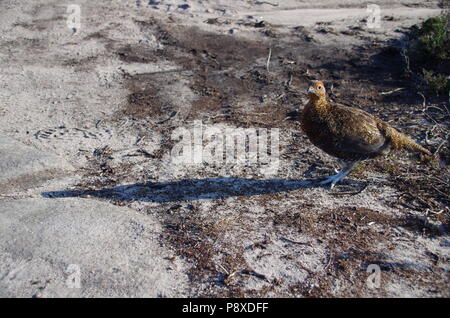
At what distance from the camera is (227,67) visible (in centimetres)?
940

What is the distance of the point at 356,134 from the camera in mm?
5395

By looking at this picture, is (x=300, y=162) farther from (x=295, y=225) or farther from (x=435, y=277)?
(x=435, y=277)

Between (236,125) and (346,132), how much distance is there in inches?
91.8

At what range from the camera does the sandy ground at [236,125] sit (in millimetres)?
4551

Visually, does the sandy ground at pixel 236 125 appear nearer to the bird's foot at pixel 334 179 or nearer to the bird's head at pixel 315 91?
the bird's foot at pixel 334 179

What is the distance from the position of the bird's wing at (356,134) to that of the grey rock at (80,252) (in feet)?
7.85

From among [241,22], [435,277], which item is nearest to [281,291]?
[435,277]

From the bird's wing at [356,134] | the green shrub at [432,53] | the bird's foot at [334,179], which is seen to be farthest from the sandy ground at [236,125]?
the bird's wing at [356,134]

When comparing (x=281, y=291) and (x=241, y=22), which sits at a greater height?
(x=241, y=22)

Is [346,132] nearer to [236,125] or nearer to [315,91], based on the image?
[315,91]

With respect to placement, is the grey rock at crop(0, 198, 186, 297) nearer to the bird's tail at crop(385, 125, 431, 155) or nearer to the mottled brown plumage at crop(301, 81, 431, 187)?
the mottled brown plumage at crop(301, 81, 431, 187)

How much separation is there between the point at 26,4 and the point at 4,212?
8.66 meters

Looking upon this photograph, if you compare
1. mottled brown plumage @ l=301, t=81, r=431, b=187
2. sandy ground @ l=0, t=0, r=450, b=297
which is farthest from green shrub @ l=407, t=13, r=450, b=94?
mottled brown plumage @ l=301, t=81, r=431, b=187
